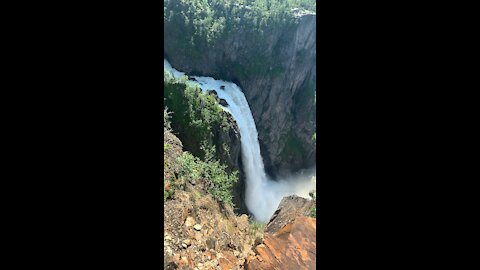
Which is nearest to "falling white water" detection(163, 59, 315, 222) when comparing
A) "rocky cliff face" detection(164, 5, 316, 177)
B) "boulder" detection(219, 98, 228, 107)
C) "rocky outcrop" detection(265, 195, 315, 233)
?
"boulder" detection(219, 98, 228, 107)

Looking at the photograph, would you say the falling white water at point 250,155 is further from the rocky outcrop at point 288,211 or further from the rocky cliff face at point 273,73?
the rocky outcrop at point 288,211

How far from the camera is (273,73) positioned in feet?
93.1

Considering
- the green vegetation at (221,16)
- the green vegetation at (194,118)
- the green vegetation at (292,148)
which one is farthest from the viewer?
the green vegetation at (292,148)

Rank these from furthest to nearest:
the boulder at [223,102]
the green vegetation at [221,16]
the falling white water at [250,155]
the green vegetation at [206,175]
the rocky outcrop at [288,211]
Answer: the green vegetation at [221,16] → the boulder at [223,102] → the falling white water at [250,155] → the green vegetation at [206,175] → the rocky outcrop at [288,211]

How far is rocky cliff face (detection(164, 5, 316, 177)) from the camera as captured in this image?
81.8 ft

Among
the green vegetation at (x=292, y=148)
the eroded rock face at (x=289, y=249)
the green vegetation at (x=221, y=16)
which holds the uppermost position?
the green vegetation at (x=221, y=16)

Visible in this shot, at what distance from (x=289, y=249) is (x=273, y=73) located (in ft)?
77.0

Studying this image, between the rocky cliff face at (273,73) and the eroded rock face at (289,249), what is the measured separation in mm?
19470

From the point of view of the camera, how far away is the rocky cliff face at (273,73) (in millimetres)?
24922

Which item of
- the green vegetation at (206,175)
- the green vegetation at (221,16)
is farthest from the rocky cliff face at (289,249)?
the green vegetation at (221,16)

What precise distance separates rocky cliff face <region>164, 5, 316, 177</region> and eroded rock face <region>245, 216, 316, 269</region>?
19.5 metres

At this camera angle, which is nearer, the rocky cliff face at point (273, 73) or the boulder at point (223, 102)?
the boulder at point (223, 102)
